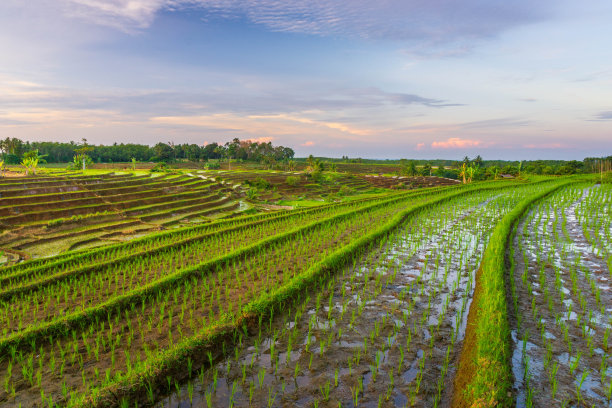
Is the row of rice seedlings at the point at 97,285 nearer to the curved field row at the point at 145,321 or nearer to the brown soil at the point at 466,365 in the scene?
the curved field row at the point at 145,321

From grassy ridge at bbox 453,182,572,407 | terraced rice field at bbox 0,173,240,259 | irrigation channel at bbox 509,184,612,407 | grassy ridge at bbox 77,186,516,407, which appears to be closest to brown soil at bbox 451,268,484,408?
grassy ridge at bbox 453,182,572,407

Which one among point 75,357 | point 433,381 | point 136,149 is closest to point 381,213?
point 433,381

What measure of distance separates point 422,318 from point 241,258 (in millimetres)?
4526

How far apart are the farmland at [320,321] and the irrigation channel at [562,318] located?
0.03 metres

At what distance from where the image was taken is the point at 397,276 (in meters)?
6.76

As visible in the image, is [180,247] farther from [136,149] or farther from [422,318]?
[136,149]

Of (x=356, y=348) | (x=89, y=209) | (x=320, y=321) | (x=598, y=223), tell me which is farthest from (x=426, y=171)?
(x=356, y=348)

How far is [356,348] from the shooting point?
4.26 m

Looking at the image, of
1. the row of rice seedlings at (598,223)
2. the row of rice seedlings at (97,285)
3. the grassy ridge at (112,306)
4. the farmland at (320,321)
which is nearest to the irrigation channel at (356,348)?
the farmland at (320,321)

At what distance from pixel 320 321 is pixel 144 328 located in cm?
253

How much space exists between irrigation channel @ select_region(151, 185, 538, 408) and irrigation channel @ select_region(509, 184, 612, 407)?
761 mm

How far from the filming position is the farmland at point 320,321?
3496 millimetres

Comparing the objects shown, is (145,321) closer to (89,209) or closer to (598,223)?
(598,223)

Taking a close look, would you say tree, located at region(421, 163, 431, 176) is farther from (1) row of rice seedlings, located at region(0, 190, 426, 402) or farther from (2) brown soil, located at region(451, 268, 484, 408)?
(2) brown soil, located at region(451, 268, 484, 408)
